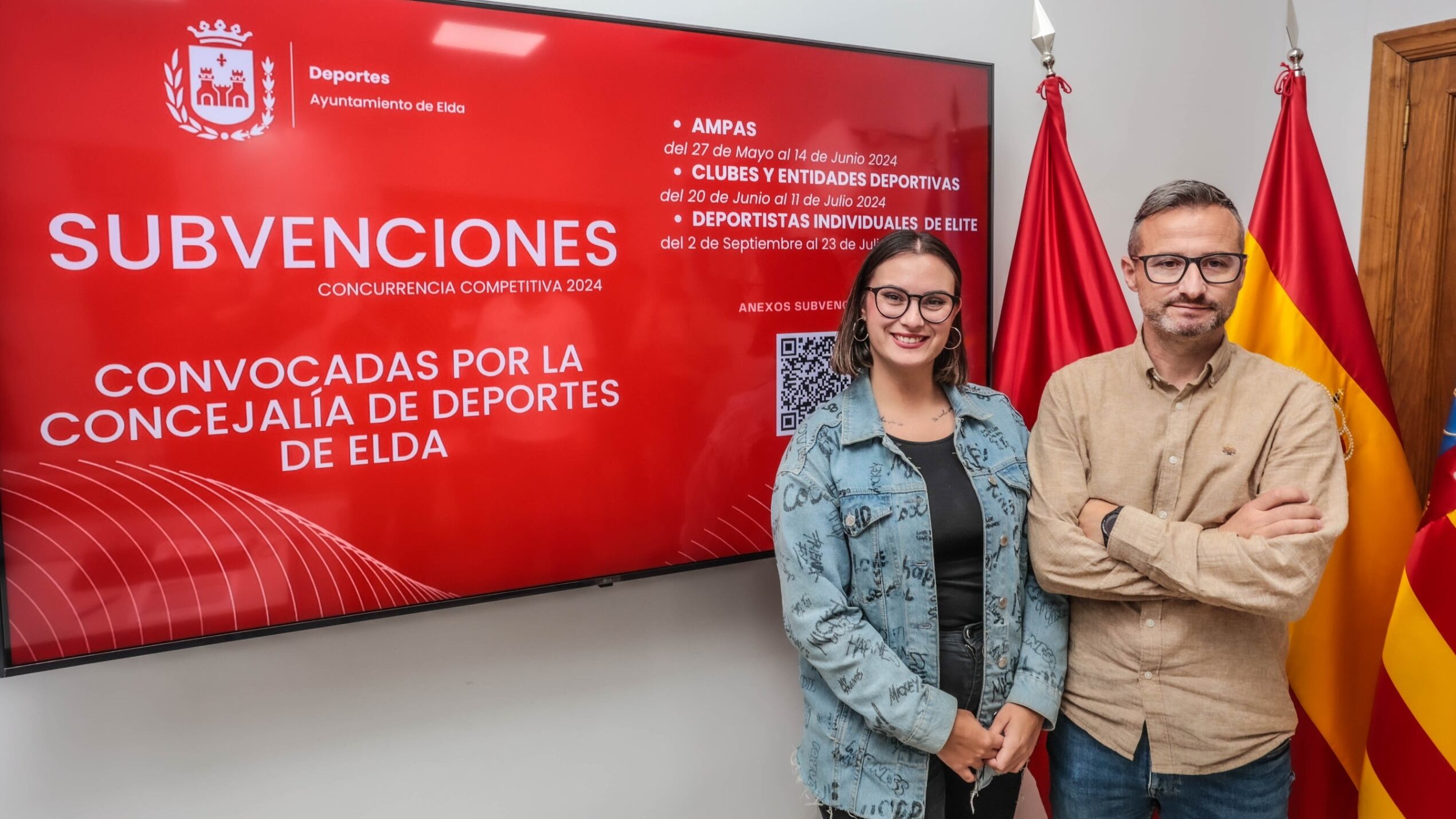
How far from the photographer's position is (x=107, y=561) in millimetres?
1355

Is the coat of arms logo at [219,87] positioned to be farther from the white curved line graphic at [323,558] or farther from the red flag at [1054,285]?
the red flag at [1054,285]

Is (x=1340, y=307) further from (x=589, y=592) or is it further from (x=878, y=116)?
(x=589, y=592)

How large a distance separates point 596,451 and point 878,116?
91 centimetres

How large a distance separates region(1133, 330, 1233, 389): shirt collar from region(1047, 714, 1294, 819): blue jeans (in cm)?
56

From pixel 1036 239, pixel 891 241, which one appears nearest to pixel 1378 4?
pixel 1036 239

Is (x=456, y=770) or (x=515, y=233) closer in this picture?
(x=515, y=233)

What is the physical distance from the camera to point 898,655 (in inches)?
55.6

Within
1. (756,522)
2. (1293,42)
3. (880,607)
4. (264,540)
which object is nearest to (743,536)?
(756,522)

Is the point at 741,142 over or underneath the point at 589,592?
over

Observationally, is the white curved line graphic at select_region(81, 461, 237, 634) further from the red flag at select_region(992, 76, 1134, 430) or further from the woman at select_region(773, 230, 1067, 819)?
the red flag at select_region(992, 76, 1134, 430)

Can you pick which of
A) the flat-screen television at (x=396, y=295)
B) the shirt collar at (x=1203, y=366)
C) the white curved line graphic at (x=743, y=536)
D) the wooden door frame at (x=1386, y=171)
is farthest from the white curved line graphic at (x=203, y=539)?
the wooden door frame at (x=1386, y=171)

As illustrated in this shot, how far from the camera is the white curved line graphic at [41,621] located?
1311 mm

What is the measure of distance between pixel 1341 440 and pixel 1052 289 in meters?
0.65

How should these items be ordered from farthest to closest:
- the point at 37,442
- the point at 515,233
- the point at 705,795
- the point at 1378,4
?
1. the point at 1378,4
2. the point at 705,795
3. the point at 515,233
4. the point at 37,442
